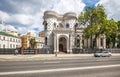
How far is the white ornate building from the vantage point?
167ft

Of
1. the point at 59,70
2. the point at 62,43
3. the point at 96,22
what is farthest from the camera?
the point at 62,43

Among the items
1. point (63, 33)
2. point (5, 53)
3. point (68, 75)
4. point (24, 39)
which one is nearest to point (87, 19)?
point (63, 33)

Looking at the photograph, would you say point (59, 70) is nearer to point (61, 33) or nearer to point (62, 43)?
point (61, 33)

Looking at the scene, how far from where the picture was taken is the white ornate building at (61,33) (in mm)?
51000

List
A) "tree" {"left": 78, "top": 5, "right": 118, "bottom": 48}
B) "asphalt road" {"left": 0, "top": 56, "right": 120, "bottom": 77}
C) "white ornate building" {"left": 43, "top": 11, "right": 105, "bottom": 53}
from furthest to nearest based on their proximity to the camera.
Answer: "white ornate building" {"left": 43, "top": 11, "right": 105, "bottom": 53} < "tree" {"left": 78, "top": 5, "right": 118, "bottom": 48} < "asphalt road" {"left": 0, "top": 56, "right": 120, "bottom": 77}

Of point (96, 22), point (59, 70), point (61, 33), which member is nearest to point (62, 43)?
point (61, 33)

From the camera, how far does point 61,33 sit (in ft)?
168

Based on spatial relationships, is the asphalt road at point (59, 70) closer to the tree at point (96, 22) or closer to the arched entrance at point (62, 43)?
the tree at point (96, 22)

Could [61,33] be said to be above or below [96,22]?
below

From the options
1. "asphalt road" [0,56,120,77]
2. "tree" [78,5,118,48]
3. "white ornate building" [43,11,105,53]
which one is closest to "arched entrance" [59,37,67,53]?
"white ornate building" [43,11,105,53]

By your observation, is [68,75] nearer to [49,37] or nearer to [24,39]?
[49,37]

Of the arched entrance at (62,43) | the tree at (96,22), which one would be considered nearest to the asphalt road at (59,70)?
the tree at (96,22)

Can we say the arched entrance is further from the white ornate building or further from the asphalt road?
the asphalt road

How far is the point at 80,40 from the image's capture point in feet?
195
